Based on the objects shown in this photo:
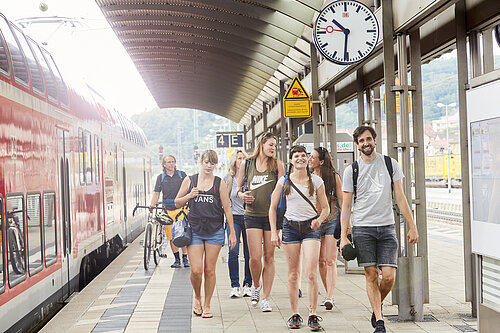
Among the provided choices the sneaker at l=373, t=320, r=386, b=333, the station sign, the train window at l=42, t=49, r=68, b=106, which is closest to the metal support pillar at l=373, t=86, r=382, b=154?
the train window at l=42, t=49, r=68, b=106

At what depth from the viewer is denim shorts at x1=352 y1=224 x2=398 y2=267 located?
22.4 feet

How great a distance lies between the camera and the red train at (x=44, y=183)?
6.59m

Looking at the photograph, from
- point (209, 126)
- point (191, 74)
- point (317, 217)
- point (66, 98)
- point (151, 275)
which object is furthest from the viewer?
point (209, 126)

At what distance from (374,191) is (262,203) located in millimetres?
1843

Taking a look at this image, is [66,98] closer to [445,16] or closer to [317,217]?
[317,217]

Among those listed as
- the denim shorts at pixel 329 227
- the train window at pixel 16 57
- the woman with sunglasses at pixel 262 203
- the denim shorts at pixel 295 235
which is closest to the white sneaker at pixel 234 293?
the woman with sunglasses at pixel 262 203

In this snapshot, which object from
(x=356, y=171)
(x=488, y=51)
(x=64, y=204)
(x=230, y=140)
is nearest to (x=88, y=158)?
(x=64, y=204)

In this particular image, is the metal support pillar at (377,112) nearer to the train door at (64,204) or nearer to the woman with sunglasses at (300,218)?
the woman with sunglasses at (300,218)

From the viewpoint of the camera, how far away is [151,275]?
12031 mm

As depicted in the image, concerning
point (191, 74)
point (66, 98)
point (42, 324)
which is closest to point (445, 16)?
point (66, 98)

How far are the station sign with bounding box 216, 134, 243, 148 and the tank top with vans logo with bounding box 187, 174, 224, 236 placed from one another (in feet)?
88.1

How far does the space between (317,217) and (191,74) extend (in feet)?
48.2

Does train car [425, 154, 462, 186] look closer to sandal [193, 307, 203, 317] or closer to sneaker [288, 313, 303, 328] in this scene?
sandal [193, 307, 203, 317]

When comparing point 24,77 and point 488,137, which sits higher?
point 24,77
